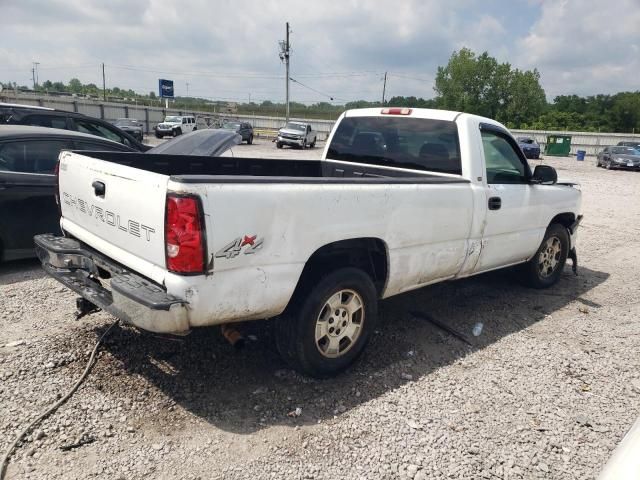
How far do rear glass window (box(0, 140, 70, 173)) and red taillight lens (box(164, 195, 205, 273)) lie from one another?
3945 millimetres

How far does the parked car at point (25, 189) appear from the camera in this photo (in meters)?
5.38

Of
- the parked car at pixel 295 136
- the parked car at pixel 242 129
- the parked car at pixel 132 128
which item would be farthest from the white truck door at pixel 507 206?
the parked car at pixel 242 129

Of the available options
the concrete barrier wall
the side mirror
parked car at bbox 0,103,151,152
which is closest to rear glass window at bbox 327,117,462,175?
the side mirror

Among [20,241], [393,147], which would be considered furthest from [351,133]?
[20,241]

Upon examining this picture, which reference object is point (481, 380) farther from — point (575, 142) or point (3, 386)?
point (575, 142)

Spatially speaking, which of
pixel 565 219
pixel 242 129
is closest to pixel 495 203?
pixel 565 219

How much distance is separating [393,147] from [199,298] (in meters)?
2.82

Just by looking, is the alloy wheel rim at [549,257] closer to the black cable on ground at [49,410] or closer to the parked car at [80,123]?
the black cable on ground at [49,410]

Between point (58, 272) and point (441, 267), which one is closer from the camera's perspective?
point (58, 272)

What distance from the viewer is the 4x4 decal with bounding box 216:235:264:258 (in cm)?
270

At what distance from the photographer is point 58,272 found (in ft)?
11.5

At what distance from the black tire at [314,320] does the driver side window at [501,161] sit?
6.06 ft

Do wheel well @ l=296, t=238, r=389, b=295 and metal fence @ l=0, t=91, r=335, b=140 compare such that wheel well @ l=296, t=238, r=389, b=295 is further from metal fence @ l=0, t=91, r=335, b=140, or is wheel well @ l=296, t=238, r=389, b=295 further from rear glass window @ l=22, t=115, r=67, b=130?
metal fence @ l=0, t=91, r=335, b=140

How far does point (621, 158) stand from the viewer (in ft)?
92.2
